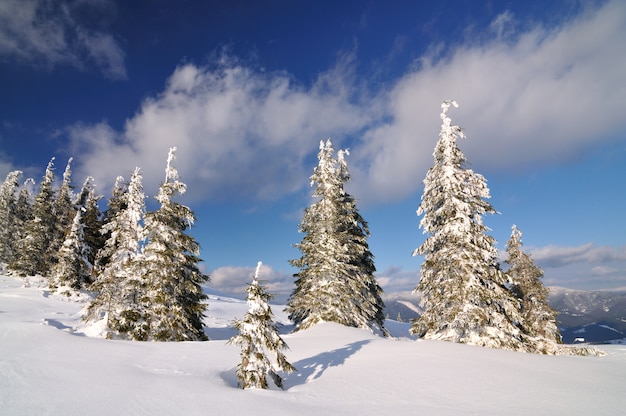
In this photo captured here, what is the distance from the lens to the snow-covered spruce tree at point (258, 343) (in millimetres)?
7430

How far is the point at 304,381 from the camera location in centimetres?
827

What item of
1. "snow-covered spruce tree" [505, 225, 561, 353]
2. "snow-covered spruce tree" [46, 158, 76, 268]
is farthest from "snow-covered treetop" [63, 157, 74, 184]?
"snow-covered spruce tree" [505, 225, 561, 353]

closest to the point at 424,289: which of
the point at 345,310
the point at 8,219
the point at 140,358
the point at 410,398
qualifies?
the point at 345,310

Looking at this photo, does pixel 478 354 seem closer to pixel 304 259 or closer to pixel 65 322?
pixel 304 259

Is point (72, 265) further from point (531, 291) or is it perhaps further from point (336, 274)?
point (531, 291)

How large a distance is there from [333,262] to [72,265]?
24.8 meters

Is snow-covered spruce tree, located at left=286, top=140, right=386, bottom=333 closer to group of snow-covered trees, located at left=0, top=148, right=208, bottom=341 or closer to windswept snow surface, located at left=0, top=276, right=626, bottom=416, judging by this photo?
group of snow-covered trees, located at left=0, top=148, right=208, bottom=341

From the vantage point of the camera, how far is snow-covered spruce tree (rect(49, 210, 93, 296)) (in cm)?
2895

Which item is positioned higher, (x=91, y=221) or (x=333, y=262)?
(x=91, y=221)

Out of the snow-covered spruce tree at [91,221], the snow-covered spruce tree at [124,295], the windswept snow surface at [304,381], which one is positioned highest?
the snow-covered spruce tree at [91,221]

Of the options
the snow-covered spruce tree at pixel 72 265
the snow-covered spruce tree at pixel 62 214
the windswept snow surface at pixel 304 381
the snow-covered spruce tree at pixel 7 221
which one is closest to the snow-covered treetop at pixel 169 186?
the windswept snow surface at pixel 304 381

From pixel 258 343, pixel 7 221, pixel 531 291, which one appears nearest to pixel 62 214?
pixel 7 221

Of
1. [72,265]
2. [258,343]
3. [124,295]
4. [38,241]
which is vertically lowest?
[258,343]

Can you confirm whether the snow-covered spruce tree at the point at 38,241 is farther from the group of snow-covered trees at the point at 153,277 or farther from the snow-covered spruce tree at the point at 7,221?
the group of snow-covered trees at the point at 153,277
